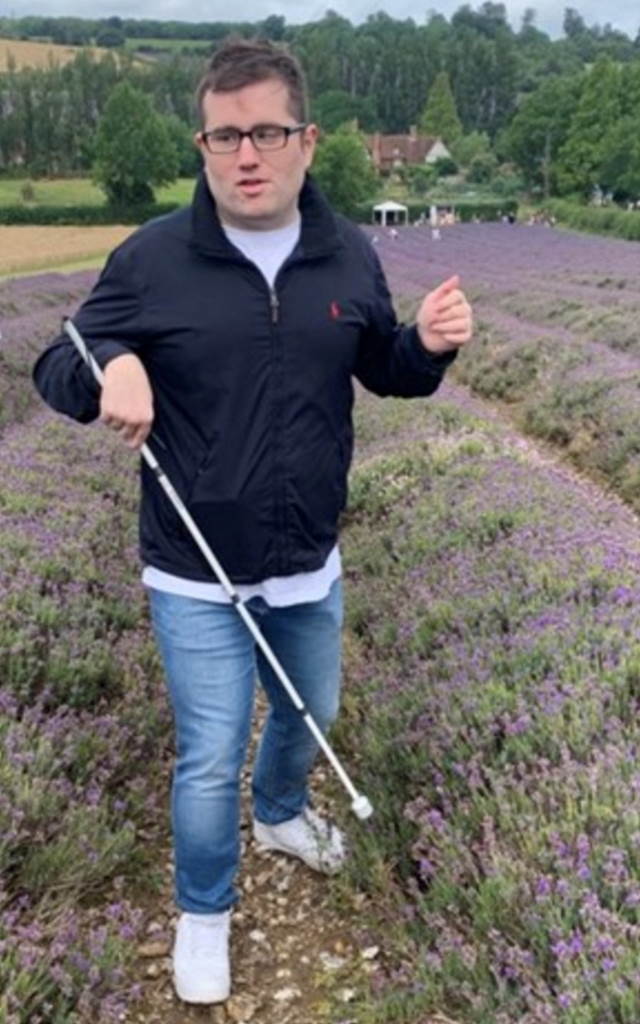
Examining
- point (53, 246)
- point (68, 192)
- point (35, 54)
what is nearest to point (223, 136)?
point (53, 246)

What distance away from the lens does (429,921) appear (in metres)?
3.07

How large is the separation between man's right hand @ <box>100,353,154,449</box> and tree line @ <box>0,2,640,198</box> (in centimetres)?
3904

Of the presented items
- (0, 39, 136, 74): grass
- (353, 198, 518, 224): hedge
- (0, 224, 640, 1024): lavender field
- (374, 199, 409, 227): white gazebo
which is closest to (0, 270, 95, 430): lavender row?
(0, 224, 640, 1024): lavender field

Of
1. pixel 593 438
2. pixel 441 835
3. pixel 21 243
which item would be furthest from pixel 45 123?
pixel 441 835

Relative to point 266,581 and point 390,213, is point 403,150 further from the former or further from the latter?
point 266,581

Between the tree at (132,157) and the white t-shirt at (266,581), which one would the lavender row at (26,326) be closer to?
the white t-shirt at (266,581)

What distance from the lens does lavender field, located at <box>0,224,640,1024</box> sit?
2793 millimetres

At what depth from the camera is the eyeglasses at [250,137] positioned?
3.04m

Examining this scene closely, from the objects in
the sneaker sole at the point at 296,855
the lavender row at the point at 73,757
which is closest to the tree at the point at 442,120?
the lavender row at the point at 73,757

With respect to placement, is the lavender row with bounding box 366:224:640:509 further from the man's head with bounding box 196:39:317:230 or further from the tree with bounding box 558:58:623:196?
the tree with bounding box 558:58:623:196

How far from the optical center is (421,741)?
154 inches

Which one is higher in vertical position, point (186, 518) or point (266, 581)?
point (186, 518)

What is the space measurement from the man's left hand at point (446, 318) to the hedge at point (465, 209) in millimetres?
90863

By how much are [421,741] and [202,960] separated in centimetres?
103
